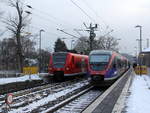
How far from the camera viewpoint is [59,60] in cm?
3053

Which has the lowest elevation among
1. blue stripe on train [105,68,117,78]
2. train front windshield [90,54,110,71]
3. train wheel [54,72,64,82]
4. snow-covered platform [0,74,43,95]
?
snow-covered platform [0,74,43,95]

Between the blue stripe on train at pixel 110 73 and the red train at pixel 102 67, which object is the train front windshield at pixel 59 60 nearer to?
the red train at pixel 102 67

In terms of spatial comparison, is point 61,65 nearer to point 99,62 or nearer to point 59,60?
point 59,60

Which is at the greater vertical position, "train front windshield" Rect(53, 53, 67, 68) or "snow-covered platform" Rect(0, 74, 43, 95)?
"train front windshield" Rect(53, 53, 67, 68)

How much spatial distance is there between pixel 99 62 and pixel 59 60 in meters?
6.18

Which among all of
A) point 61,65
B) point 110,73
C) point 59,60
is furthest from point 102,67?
point 59,60

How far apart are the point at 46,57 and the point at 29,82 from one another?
50266 mm

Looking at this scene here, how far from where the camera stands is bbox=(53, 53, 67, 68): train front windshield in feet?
99.3

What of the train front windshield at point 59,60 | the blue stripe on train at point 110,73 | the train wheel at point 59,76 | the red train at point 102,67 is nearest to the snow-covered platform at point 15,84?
the train wheel at point 59,76

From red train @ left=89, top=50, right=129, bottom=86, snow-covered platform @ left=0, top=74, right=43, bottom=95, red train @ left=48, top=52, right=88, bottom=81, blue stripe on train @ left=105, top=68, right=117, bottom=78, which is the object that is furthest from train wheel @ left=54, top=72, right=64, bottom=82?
blue stripe on train @ left=105, top=68, right=117, bottom=78

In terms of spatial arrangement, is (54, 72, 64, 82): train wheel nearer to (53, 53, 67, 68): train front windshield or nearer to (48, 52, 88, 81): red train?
(48, 52, 88, 81): red train

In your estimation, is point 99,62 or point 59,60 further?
point 59,60

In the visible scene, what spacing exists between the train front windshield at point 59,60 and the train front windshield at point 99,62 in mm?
4722

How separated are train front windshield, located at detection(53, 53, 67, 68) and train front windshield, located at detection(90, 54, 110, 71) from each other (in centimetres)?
472
